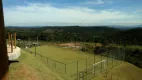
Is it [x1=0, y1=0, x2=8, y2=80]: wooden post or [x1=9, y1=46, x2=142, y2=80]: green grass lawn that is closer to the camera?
[x1=0, y1=0, x2=8, y2=80]: wooden post

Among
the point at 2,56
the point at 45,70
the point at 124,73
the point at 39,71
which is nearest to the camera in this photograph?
the point at 2,56

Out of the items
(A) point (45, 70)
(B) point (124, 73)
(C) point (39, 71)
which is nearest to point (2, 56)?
(C) point (39, 71)

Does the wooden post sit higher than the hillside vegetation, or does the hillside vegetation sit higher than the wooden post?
the wooden post

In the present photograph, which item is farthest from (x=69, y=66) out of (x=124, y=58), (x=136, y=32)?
(x=136, y=32)

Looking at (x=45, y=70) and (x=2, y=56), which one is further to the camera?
(x=45, y=70)

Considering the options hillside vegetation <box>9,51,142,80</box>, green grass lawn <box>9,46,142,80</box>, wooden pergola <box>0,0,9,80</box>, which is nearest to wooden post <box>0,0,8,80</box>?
wooden pergola <box>0,0,9,80</box>

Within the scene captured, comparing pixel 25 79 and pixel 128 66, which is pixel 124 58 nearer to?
pixel 128 66

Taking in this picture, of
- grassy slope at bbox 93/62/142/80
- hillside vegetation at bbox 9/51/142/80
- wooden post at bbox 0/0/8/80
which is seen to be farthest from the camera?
grassy slope at bbox 93/62/142/80

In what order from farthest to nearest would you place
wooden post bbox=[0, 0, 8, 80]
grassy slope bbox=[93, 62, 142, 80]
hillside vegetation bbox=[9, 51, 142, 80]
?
grassy slope bbox=[93, 62, 142, 80], hillside vegetation bbox=[9, 51, 142, 80], wooden post bbox=[0, 0, 8, 80]

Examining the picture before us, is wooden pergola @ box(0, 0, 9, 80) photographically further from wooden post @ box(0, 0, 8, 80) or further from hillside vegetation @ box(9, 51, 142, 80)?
hillside vegetation @ box(9, 51, 142, 80)

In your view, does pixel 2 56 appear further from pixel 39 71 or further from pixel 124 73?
pixel 124 73

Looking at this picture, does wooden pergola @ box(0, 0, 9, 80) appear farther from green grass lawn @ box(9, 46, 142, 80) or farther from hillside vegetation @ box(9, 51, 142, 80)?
green grass lawn @ box(9, 46, 142, 80)

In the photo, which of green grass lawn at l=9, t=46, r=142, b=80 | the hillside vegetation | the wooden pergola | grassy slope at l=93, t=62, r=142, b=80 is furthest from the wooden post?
grassy slope at l=93, t=62, r=142, b=80
